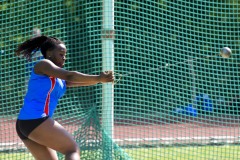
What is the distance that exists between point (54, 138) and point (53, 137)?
1cm

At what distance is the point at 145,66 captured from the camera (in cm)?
1021

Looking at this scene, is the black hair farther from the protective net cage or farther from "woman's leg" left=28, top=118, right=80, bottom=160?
the protective net cage

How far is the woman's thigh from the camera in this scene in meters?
5.99

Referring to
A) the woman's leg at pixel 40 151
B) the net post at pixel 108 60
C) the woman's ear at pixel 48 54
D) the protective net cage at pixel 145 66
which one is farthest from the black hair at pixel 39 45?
the protective net cage at pixel 145 66

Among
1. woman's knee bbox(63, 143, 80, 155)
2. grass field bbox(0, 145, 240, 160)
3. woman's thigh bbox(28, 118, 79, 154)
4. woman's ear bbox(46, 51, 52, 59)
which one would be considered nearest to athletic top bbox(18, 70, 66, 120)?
woman's thigh bbox(28, 118, 79, 154)

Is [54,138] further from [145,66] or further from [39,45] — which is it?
[145,66]

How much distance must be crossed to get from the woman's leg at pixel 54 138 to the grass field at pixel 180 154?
3676 millimetres

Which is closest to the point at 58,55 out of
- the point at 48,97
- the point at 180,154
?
the point at 48,97

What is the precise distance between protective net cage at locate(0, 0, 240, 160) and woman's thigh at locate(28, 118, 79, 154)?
3.15 meters

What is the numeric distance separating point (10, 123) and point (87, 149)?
6.66ft

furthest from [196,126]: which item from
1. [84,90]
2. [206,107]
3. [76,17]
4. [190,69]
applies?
[76,17]

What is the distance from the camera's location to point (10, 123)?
1037 centimetres

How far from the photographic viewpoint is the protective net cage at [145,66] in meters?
9.94

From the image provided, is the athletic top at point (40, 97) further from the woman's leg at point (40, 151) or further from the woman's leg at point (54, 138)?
the woman's leg at point (40, 151)
